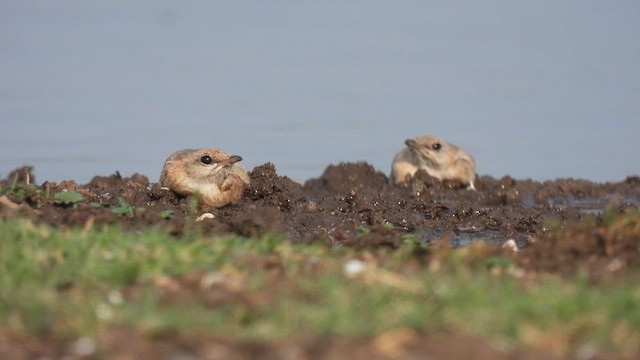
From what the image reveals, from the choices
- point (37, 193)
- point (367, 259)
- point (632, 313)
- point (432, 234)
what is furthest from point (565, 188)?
point (632, 313)

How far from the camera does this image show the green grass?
22.9 ft

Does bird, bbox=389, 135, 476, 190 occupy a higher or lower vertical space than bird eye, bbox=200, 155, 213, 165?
higher

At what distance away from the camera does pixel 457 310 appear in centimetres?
715

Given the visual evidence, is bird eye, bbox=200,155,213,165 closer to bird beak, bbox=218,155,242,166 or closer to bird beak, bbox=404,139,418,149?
bird beak, bbox=218,155,242,166

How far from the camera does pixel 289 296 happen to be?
293 inches

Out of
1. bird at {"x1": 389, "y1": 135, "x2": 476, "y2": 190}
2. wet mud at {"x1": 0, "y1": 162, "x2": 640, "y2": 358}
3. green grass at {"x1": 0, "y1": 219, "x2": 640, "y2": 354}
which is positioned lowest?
green grass at {"x1": 0, "y1": 219, "x2": 640, "y2": 354}

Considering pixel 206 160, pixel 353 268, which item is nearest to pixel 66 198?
pixel 353 268

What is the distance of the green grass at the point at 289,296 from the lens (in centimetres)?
697

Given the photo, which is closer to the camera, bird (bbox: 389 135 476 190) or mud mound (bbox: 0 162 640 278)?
mud mound (bbox: 0 162 640 278)

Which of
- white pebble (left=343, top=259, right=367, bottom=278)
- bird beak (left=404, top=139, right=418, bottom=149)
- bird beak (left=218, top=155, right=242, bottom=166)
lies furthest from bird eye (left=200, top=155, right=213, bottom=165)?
white pebble (left=343, top=259, right=367, bottom=278)

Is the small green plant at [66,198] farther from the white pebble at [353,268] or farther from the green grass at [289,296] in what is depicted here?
the white pebble at [353,268]

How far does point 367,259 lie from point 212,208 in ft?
22.0

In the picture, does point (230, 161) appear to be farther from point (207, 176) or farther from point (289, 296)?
point (289, 296)

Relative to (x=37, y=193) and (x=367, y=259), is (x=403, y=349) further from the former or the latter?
(x=37, y=193)
